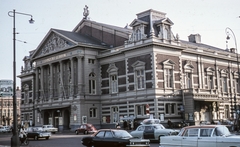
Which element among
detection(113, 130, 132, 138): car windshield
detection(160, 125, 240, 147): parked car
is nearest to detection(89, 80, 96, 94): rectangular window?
detection(113, 130, 132, 138): car windshield

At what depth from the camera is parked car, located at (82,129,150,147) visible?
21938 millimetres

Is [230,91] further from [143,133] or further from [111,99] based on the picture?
[143,133]

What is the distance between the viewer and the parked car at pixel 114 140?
2194 centimetres

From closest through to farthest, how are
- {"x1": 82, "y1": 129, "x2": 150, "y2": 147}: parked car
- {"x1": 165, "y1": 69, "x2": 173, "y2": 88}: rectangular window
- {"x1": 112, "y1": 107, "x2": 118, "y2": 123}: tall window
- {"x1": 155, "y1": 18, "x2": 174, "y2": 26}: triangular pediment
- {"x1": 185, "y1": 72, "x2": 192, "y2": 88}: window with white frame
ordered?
{"x1": 82, "y1": 129, "x2": 150, "y2": 147}: parked car
{"x1": 165, "y1": 69, "x2": 173, "y2": 88}: rectangular window
{"x1": 155, "y1": 18, "x2": 174, "y2": 26}: triangular pediment
{"x1": 185, "y1": 72, "x2": 192, "y2": 88}: window with white frame
{"x1": 112, "y1": 107, "x2": 118, "y2": 123}: tall window

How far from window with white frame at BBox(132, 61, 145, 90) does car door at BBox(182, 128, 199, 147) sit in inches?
1351

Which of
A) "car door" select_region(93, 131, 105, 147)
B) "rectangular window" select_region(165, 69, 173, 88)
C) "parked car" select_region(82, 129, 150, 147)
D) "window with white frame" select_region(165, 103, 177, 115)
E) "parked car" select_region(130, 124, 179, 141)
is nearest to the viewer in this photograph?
"parked car" select_region(82, 129, 150, 147)

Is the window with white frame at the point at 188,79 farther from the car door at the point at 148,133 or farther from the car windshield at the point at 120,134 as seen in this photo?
the car windshield at the point at 120,134

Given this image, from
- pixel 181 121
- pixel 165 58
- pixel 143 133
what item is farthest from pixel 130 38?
pixel 143 133

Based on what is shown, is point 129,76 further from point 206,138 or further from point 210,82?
point 206,138

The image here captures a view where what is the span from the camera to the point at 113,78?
59500mm

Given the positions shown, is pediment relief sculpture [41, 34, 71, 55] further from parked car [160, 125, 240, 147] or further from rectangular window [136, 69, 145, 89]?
parked car [160, 125, 240, 147]

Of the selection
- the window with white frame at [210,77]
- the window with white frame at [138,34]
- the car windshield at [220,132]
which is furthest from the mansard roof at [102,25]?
the car windshield at [220,132]

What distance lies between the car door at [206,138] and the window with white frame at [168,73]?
34374 millimetres

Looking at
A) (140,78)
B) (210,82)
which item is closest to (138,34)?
(140,78)
